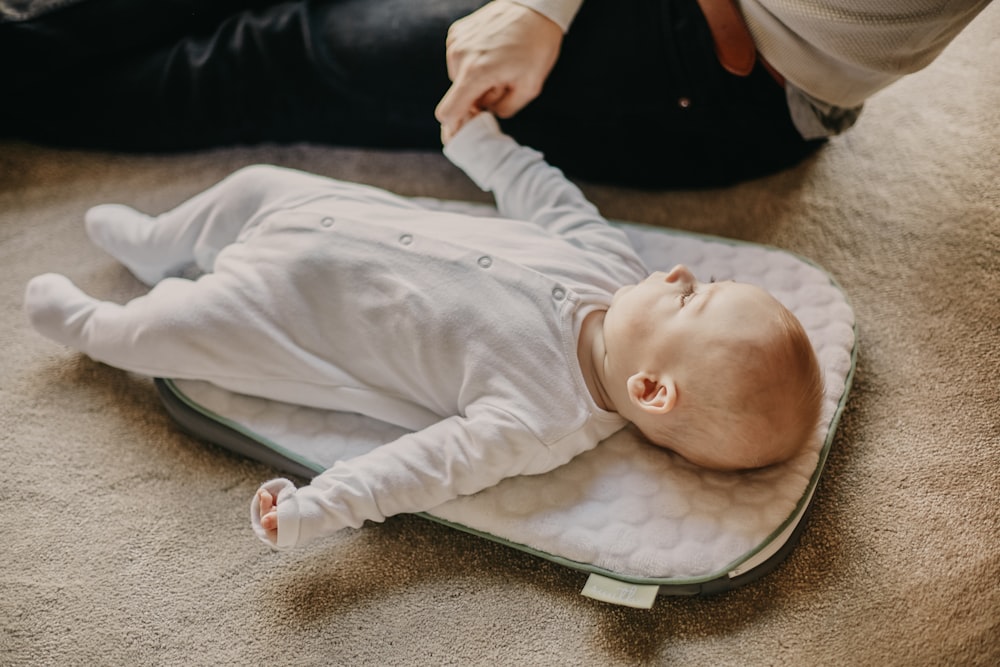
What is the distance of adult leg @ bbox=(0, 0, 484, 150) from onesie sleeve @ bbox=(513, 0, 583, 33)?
0.15 metres

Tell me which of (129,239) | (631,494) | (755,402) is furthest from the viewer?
(129,239)

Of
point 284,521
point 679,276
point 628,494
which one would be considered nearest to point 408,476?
Result: point 284,521

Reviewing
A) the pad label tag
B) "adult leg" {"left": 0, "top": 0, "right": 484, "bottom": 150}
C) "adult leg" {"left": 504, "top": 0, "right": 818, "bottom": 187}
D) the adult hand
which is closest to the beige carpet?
the pad label tag

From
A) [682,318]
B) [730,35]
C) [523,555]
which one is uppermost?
[730,35]

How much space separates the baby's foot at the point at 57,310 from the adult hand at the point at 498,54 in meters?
0.56

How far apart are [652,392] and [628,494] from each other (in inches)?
5.4

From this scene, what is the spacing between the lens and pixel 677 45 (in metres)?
1.12

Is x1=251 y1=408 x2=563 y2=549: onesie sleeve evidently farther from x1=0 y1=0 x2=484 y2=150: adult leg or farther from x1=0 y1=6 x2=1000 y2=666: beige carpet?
x1=0 y1=0 x2=484 y2=150: adult leg

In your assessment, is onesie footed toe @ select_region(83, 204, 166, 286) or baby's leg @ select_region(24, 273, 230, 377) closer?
baby's leg @ select_region(24, 273, 230, 377)

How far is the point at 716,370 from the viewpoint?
0.89 metres

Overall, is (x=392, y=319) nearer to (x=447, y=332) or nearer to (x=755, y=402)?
(x=447, y=332)

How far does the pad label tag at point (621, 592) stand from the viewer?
0.92 meters

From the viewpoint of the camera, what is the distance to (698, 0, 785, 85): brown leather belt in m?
1.09

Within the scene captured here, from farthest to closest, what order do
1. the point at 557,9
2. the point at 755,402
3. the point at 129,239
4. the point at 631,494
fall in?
the point at 129,239, the point at 557,9, the point at 631,494, the point at 755,402
